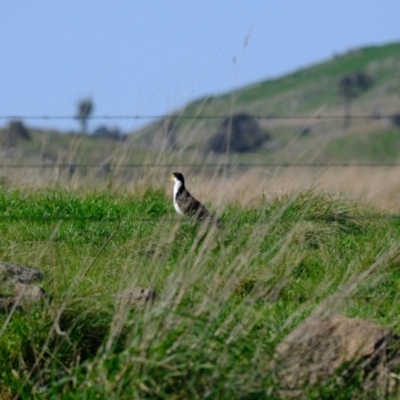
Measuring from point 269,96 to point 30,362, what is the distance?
3400 inches

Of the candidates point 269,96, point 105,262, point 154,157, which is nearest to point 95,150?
point 154,157

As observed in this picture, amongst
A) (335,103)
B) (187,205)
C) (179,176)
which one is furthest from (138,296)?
(335,103)

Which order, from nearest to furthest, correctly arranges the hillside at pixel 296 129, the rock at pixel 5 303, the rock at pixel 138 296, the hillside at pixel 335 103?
the rock at pixel 138 296 → the rock at pixel 5 303 → the hillside at pixel 296 129 → the hillside at pixel 335 103

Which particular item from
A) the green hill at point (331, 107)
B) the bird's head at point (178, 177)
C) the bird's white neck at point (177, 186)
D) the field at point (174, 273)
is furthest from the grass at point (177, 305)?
the green hill at point (331, 107)

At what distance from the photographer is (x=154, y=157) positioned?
40.6 ft

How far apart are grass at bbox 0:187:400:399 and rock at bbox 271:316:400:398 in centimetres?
7

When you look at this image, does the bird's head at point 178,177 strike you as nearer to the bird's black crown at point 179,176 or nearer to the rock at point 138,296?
the bird's black crown at point 179,176

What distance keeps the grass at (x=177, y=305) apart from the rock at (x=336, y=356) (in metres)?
0.07

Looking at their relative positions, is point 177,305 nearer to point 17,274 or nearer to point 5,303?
point 5,303

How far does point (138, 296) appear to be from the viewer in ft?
20.8

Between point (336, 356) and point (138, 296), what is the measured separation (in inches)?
44.5

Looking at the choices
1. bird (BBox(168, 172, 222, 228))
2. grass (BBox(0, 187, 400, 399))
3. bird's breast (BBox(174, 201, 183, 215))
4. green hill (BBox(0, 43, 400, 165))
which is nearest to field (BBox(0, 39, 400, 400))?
grass (BBox(0, 187, 400, 399))

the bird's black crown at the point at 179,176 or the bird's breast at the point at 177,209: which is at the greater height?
the bird's breast at the point at 177,209

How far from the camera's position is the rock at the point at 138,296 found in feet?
20.1
